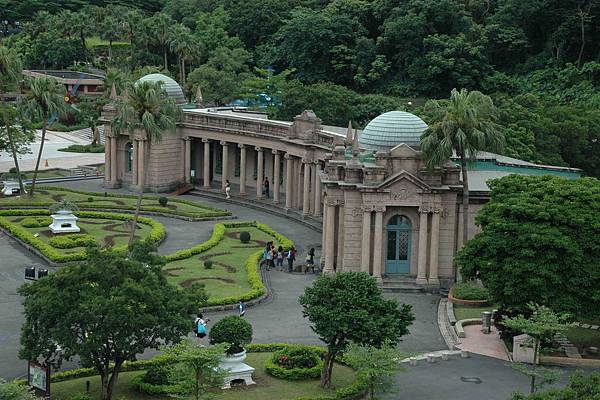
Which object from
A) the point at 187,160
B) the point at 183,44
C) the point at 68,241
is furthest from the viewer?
the point at 183,44

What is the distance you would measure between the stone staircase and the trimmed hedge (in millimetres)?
17193

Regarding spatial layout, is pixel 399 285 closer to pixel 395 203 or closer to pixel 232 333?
pixel 395 203

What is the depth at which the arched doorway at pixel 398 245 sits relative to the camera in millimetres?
65500

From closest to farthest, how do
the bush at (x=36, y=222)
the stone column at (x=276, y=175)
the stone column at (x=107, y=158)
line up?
1. the bush at (x=36, y=222)
2. the stone column at (x=276, y=175)
3. the stone column at (x=107, y=158)

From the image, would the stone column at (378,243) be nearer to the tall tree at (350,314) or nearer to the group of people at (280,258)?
the group of people at (280,258)

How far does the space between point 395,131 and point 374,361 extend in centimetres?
2668

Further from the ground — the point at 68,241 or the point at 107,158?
the point at 107,158

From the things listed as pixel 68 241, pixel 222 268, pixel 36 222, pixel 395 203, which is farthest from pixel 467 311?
pixel 36 222

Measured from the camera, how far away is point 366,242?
64.4 meters

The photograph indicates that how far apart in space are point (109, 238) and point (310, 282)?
1704 cm

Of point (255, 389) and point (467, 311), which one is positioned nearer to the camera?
point (255, 389)

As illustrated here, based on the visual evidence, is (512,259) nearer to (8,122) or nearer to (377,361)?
(377,361)

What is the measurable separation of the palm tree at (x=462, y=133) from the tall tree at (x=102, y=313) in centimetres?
2357

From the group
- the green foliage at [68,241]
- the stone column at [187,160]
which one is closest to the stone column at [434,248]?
the green foliage at [68,241]
